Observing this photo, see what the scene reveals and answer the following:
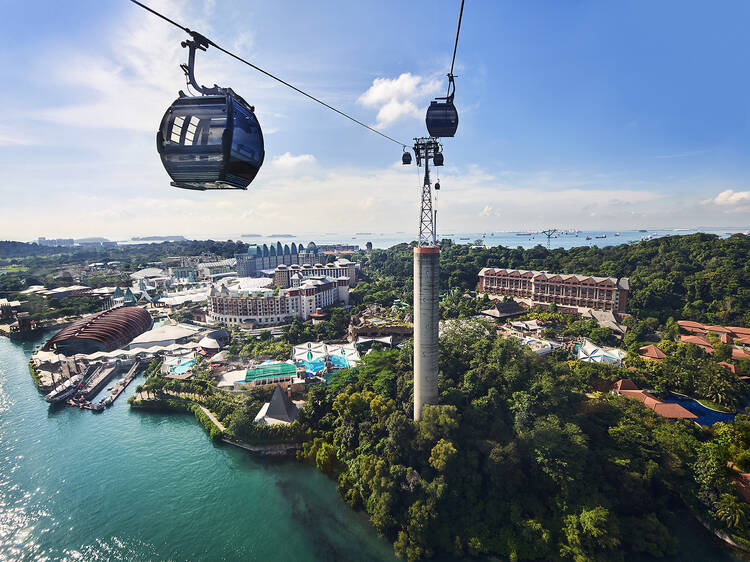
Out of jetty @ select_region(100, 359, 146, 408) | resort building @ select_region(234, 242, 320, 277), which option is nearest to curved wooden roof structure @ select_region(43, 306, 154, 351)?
jetty @ select_region(100, 359, 146, 408)

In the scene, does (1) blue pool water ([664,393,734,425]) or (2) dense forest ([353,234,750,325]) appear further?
(2) dense forest ([353,234,750,325])

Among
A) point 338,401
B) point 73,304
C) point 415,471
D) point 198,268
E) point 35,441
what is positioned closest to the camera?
point 415,471

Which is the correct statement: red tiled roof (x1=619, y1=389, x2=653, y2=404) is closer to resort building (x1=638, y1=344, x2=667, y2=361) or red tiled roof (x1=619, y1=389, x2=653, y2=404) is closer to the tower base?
resort building (x1=638, y1=344, x2=667, y2=361)

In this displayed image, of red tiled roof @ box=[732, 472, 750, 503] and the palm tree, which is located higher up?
red tiled roof @ box=[732, 472, 750, 503]

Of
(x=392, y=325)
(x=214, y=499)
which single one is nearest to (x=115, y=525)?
(x=214, y=499)

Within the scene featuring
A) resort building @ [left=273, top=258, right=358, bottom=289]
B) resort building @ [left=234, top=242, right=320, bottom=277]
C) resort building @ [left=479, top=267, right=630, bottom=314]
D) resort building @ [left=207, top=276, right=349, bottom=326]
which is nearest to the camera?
resort building @ [left=479, top=267, right=630, bottom=314]

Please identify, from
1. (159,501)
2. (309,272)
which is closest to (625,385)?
(159,501)

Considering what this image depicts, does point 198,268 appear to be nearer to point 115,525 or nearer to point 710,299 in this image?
point 115,525
